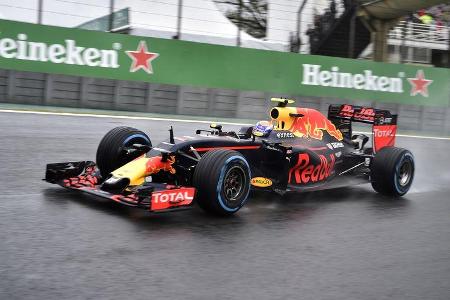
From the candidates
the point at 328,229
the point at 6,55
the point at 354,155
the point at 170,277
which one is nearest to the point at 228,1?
the point at 6,55

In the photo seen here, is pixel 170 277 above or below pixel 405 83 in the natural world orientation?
below

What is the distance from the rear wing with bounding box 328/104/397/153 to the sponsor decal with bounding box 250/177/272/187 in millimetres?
2099

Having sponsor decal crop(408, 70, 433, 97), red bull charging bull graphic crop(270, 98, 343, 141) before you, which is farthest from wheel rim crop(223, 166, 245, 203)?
sponsor decal crop(408, 70, 433, 97)

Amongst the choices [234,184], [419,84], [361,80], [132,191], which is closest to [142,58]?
[361,80]

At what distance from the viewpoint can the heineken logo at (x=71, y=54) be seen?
14562 mm

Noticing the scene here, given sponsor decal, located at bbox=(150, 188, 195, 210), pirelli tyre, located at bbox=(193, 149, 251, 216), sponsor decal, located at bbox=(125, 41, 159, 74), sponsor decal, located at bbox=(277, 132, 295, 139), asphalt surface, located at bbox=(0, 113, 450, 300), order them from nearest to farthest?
asphalt surface, located at bbox=(0, 113, 450, 300)
sponsor decal, located at bbox=(150, 188, 195, 210)
pirelli tyre, located at bbox=(193, 149, 251, 216)
sponsor decal, located at bbox=(277, 132, 295, 139)
sponsor decal, located at bbox=(125, 41, 159, 74)

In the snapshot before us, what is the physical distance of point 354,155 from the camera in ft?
27.5

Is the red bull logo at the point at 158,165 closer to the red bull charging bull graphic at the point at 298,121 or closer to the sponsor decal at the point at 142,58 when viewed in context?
the red bull charging bull graphic at the point at 298,121

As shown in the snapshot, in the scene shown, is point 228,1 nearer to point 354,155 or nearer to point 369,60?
point 369,60

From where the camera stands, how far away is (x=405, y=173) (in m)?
8.45

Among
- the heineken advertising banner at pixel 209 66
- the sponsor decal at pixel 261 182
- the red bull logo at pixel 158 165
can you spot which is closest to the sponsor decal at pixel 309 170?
the sponsor decal at pixel 261 182

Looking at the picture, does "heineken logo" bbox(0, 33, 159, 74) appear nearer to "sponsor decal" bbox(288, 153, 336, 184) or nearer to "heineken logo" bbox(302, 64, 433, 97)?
"heineken logo" bbox(302, 64, 433, 97)

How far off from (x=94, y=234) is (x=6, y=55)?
1026cm

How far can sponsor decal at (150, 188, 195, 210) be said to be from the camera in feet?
18.9
